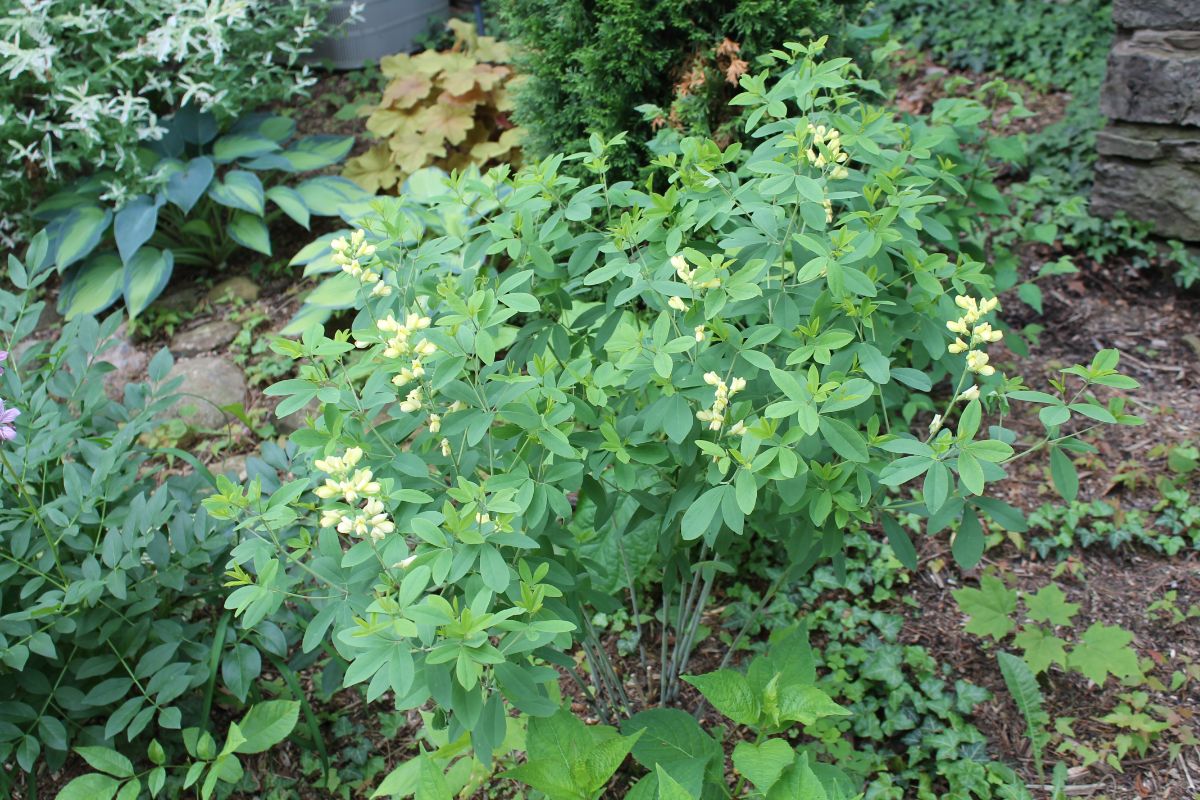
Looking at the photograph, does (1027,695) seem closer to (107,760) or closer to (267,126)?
(107,760)

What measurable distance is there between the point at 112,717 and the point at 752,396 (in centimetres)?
156

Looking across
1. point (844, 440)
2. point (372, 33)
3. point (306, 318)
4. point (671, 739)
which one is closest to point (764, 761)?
point (671, 739)

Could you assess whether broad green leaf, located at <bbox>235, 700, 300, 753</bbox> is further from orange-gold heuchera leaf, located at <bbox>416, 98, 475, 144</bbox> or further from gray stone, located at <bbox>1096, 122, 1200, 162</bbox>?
gray stone, located at <bbox>1096, 122, 1200, 162</bbox>

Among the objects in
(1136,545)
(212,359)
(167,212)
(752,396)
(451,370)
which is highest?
(451,370)

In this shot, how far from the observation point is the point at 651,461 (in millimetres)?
1649

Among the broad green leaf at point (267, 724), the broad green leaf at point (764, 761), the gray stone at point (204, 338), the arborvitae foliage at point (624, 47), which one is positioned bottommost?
the broad green leaf at point (267, 724)

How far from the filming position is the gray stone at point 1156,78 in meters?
3.36

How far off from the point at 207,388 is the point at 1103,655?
3141 millimetres

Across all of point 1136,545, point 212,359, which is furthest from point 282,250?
point 1136,545

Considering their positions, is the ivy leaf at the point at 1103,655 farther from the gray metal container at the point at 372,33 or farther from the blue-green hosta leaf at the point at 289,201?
the gray metal container at the point at 372,33

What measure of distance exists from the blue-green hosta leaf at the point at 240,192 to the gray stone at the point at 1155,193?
11.4ft

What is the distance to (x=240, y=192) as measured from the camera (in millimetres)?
3896

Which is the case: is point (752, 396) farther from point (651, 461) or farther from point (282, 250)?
point (282, 250)

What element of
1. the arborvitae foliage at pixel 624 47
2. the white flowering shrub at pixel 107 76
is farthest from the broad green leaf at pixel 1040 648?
the white flowering shrub at pixel 107 76
